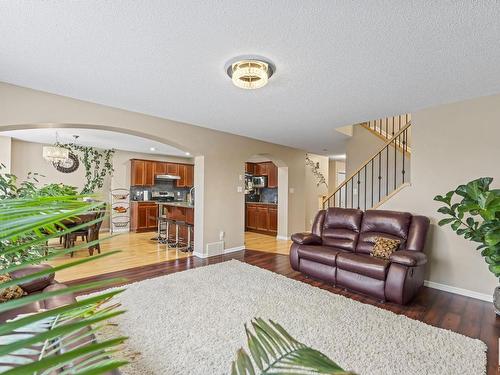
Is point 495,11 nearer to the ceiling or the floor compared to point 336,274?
nearer to the ceiling

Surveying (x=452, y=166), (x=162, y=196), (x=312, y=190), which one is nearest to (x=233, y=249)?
(x=312, y=190)

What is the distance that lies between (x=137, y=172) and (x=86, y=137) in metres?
2.12

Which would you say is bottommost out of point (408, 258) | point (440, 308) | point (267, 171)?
point (440, 308)

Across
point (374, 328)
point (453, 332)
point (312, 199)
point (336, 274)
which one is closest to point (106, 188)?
point (312, 199)

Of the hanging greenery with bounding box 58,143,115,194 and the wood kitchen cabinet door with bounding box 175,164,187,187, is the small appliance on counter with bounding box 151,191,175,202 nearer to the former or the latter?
the wood kitchen cabinet door with bounding box 175,164,187,187

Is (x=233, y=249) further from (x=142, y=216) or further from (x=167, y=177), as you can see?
(x=167, y=177)

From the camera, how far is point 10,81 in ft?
9.36

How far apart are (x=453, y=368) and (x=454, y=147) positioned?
8.86 feet

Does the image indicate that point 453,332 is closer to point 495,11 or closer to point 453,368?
point 453,368

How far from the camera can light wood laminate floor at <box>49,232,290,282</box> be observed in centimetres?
400

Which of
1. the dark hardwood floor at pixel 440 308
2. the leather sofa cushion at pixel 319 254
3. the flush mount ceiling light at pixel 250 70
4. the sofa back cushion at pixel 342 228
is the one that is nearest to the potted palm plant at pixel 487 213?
the dark hardwood floor at pixel 440 308

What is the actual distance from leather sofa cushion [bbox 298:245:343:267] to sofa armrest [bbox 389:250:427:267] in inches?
28.0

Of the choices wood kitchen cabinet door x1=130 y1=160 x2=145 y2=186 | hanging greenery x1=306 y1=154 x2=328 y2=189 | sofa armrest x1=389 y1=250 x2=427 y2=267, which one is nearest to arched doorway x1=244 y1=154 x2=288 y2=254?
hanging greenery x1=306 y1=154 x2=328 y2=189

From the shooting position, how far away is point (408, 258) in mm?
2830
